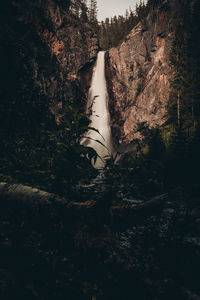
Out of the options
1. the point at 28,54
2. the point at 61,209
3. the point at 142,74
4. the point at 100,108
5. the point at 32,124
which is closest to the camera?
the point at 61,209

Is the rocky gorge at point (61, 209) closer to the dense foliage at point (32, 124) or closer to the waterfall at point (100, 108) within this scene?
the dense foliage at point (32, 124)

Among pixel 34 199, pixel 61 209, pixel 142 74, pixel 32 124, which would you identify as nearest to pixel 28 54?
pixel 32 124

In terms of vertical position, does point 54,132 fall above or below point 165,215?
above

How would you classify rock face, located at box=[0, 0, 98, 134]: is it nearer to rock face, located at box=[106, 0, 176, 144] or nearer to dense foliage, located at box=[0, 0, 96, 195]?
dense foliage, located at box=[0, 0, 96, 195]

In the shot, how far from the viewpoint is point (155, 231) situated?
362 centimetres

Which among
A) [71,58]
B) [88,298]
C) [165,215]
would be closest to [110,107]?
[71,58]

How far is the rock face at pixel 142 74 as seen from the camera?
2972 cm

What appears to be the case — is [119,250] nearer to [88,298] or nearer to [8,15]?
[88,298]

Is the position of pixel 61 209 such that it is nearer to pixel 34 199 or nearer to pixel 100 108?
pixel 34 199

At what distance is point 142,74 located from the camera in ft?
107

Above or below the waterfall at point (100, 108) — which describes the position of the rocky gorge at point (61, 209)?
below

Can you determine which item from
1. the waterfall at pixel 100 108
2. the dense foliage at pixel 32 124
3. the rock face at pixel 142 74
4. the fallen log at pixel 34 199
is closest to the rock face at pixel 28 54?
the dense foliage at pixel 32 124

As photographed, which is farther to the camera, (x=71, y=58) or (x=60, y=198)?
(x=71, y=58)

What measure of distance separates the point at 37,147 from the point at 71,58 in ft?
103
